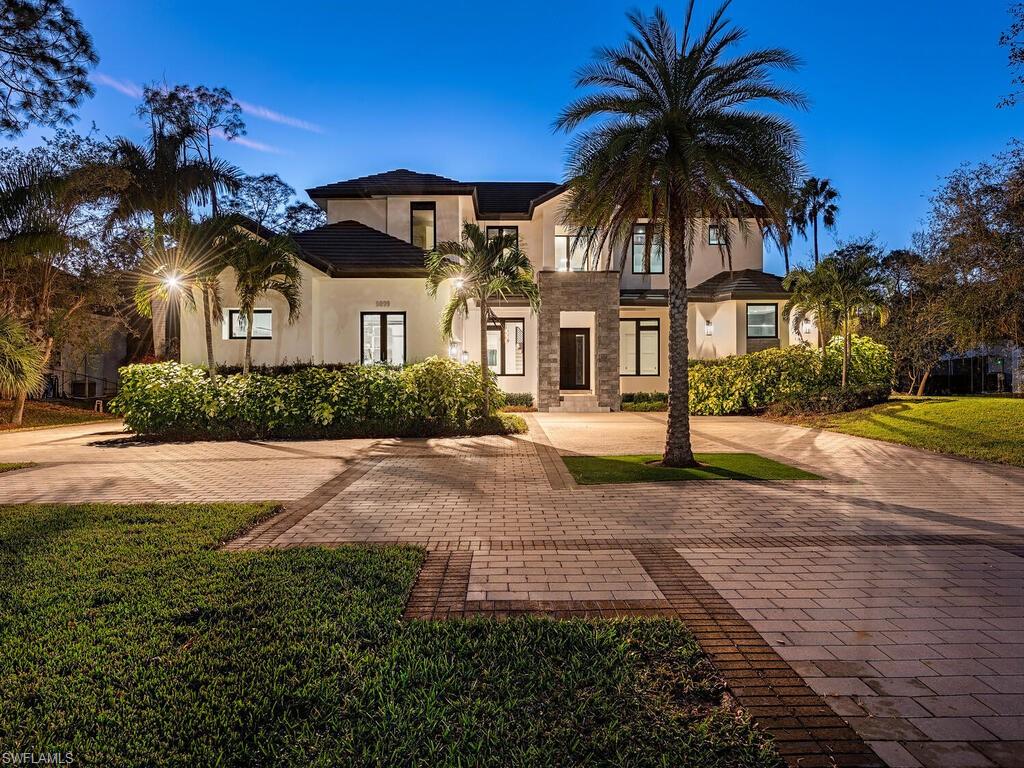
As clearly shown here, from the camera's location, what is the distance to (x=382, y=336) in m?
18.8

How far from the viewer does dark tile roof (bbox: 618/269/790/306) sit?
2250cm

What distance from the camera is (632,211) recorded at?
10.9m

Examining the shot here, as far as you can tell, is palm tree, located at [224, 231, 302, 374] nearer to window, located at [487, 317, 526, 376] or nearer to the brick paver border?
window, located at [487, 317, 526, 376]

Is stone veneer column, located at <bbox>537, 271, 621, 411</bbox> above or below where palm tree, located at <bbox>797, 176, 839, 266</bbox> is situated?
below

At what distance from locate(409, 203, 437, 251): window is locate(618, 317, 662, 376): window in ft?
29.3

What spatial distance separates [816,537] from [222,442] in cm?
1269

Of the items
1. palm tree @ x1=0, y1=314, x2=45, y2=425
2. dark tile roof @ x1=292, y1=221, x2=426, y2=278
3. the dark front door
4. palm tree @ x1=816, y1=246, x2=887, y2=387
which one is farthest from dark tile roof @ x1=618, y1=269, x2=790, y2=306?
palm tree @ x1=0, y1=314, x2=45, y2=425

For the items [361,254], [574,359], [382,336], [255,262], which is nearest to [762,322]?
[574,359]

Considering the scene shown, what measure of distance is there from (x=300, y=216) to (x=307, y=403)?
83.7 feet

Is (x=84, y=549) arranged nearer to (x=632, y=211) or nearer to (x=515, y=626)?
(x=515, y=626)

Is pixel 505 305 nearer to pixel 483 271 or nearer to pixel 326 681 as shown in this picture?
pixel 483 271

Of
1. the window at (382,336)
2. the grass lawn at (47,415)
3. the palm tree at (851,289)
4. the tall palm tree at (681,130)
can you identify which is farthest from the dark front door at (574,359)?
the grass lawn at (47,415)

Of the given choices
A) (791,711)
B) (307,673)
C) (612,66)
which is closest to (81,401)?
(612,66)

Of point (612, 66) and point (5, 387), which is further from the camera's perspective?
point (5, 387)
